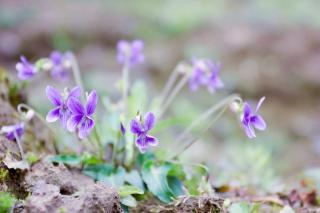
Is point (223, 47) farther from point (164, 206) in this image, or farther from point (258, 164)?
point (164, 206)

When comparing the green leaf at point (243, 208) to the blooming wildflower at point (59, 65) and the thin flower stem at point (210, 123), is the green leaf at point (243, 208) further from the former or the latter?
the blooming wildflower at point (59, 65)

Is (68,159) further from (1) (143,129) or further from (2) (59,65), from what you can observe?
(2) (59,65)

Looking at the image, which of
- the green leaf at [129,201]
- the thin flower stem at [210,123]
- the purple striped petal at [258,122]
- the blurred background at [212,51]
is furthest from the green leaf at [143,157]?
the blurred background at [212,51]

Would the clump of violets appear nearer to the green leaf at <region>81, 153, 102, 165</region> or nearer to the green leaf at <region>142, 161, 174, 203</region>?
the green leaf at <region>142, 161, 174, 203</region>

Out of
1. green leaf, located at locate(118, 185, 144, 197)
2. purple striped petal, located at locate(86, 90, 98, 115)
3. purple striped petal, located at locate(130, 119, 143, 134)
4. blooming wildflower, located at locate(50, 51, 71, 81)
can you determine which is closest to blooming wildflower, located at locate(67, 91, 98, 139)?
purple striped petal, located at locate(86, 90, 98, 115)

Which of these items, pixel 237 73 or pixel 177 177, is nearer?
pixel 177 177

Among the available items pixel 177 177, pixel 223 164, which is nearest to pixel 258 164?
pixel 223 164

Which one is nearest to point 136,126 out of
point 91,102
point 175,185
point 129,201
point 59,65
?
point 91,102
